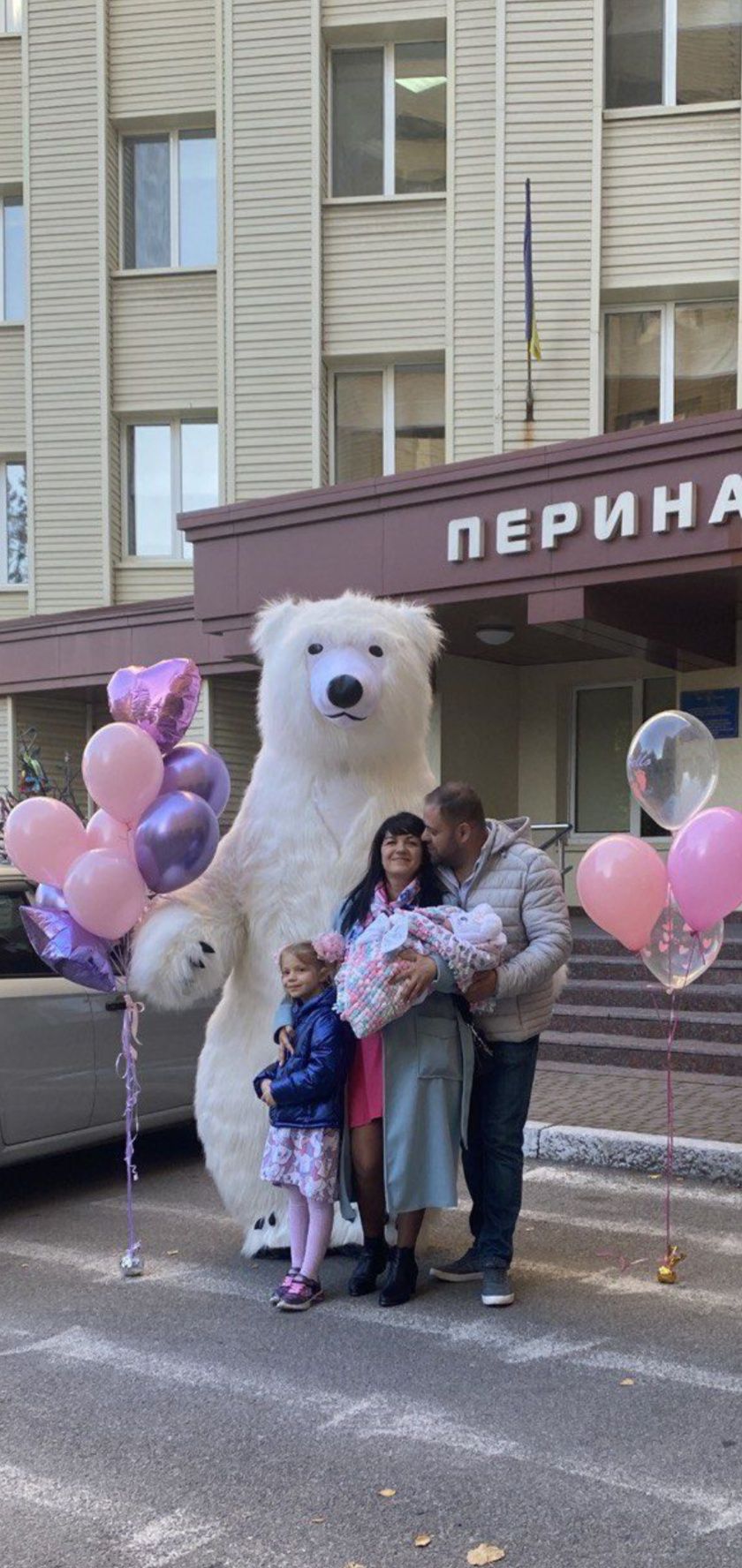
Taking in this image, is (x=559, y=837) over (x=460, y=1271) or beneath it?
over

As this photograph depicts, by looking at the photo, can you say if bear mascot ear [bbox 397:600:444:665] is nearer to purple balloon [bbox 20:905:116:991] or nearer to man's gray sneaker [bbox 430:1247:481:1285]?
purple balloon [bbox 20:905:116:991]

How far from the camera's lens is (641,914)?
5.10 meters

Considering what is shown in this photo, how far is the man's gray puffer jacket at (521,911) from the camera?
493 centimetres

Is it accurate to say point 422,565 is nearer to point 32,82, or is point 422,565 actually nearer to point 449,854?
point 449,854

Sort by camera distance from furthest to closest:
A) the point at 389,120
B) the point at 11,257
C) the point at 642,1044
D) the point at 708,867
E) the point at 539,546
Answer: the point at 11,257 < the point at 389,120 < the point at 539,546 < the point at 642,1044 < the point at 708,867

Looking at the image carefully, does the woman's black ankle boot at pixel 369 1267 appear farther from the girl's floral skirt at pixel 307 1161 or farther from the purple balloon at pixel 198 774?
the purple balloon at pixel 198 774

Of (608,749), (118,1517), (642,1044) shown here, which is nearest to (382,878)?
(118,1517)

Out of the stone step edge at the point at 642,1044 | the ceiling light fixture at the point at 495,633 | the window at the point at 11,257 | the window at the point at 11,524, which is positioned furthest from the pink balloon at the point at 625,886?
the window at the point at 11,257

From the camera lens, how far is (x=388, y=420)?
1451 centimetres

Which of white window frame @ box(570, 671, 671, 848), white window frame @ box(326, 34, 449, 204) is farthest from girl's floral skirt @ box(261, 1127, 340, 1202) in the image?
white window frame @ box(326, 34, 449, 204)

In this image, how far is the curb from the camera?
265 inches

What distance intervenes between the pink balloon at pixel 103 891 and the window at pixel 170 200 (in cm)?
1169

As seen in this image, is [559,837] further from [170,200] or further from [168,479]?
[170,200]

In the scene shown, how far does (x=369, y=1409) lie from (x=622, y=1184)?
3.00 metres
